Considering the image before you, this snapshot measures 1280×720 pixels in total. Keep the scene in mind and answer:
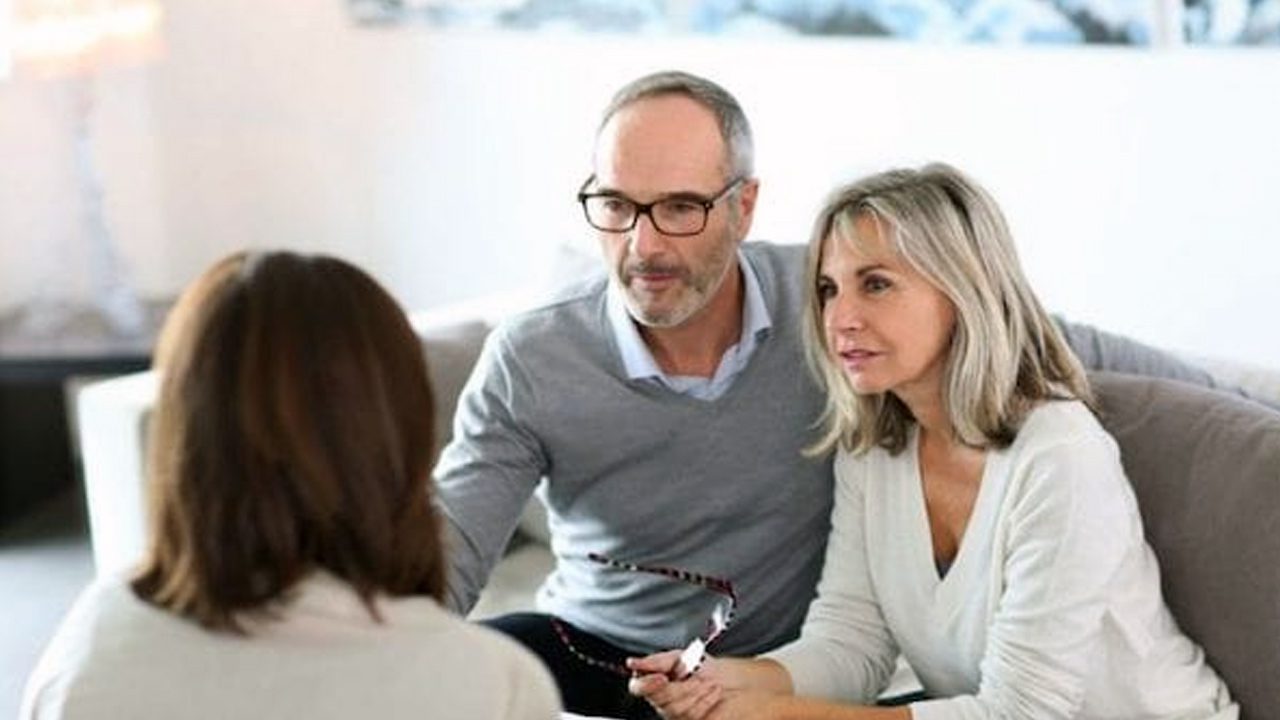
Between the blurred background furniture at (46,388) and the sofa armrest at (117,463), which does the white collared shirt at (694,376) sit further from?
the blurred background furniture at (46,388)

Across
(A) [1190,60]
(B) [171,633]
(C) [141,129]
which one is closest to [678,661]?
(B) [171,633]

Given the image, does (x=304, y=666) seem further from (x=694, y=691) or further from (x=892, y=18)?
(x=892, y=18)

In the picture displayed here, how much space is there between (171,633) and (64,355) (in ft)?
7.53

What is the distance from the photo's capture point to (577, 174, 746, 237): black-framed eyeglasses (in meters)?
1.96

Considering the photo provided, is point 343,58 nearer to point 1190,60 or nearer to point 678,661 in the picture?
point 1190,60

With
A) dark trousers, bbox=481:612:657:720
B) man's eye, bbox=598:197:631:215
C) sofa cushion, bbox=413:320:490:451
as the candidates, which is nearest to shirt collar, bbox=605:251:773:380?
man's eye, bbox=598:197:631:215

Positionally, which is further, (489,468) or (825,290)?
(489,468)

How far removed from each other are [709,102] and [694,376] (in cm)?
32

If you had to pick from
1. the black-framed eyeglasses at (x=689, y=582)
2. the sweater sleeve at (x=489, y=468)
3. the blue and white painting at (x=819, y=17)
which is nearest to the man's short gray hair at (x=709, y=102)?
the sweater sleeve at (x=489, y=468)

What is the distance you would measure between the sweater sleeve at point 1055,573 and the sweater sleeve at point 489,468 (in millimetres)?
600

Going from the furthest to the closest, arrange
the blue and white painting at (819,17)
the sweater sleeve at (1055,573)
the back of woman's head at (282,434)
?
the blue and white painting at (819,17)
the sweater sleeve at (1055,573)
the back of woman's head at (282,434)

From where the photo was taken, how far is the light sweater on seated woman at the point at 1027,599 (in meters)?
1.67

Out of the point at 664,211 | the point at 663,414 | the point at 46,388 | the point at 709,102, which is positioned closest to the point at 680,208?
the point at 664,211

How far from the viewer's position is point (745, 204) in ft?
6.69
